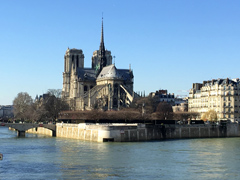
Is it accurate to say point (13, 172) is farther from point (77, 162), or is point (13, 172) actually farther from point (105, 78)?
point (105, 78)

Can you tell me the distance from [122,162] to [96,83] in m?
88.9

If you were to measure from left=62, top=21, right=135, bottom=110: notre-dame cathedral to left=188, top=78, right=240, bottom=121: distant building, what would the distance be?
2126 centimetres

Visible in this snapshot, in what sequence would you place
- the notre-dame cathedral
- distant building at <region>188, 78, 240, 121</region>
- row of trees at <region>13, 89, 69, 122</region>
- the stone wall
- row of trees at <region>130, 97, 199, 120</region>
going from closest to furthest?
the stone wall, distant building at <region>188, 78, 240, 121</region>, row of trees at <region>130, 97, 199, 120</region>, row of trees at <region>13, 89, 69, 122</region>, the notre-dame cathedral

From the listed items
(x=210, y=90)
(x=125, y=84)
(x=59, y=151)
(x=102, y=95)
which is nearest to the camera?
(x=59, y=151)

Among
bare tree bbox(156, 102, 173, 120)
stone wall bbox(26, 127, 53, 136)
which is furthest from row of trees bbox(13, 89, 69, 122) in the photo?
bare tree bbox(156, 102, 173, 120)

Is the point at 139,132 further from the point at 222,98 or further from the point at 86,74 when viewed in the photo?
the point at 86,74

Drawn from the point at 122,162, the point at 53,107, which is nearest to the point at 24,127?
the point at 53,107

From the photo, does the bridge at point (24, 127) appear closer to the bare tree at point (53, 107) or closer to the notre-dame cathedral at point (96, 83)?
the bare tree at point (53, 107)

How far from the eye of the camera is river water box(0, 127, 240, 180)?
32.7 m

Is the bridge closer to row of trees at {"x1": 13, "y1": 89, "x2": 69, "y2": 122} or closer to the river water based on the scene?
row of trees at {"x1": 13, "y1": 89, "x2": 69, "y2": 122}

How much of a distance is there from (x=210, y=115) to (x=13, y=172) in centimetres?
5429

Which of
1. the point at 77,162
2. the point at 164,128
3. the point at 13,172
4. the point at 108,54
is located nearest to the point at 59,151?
the point at 77,162

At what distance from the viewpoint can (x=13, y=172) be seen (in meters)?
33.5

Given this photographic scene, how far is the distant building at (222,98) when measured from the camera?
8481 cm
